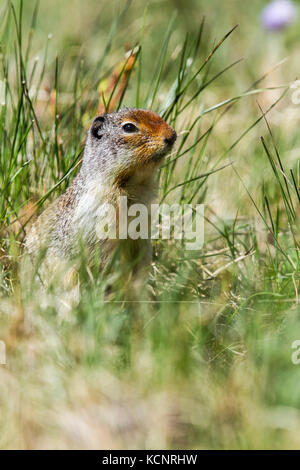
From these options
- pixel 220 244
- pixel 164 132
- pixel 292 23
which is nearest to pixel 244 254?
pixel 220 244

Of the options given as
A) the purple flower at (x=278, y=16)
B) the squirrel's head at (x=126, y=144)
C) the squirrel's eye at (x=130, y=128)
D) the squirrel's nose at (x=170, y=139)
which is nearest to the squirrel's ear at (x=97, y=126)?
the squirrel's head at (x=126, y=144)

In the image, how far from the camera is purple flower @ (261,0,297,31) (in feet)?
22.1

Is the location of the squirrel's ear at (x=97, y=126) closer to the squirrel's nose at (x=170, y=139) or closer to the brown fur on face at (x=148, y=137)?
the brown fur on face at (x=148, y=137)

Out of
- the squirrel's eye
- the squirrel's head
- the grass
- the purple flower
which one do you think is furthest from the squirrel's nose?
the purple flower

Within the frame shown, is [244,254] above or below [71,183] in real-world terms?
below

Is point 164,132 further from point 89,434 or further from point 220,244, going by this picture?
point 89,434

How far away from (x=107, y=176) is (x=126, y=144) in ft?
0.68

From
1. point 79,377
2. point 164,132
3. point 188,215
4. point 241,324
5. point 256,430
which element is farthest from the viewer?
point 188,215

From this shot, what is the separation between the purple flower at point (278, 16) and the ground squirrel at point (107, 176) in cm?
349

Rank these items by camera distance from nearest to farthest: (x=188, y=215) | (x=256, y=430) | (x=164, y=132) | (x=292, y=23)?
(x=256, y=430) < (x=164, y=132) < (x=188, y=215) < (x=292, y=23)

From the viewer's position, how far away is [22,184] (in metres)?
3.99

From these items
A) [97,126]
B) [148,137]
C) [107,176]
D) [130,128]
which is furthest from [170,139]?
[97,126]
